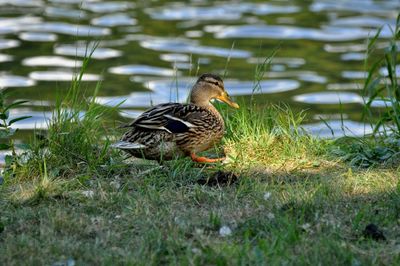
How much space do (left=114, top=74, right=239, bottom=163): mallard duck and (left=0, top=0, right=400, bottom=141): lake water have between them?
3.18m

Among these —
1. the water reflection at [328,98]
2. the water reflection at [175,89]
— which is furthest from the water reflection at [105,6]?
the water reflection at [328,98]

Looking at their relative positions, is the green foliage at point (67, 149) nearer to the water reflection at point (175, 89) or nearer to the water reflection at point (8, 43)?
the water reflection at point (175, 89)

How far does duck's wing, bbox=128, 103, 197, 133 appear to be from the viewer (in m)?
6.64

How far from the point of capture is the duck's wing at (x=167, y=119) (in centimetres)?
664

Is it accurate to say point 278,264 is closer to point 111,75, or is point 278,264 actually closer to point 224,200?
point 224,200

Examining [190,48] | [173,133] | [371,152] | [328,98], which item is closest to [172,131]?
[173,133]

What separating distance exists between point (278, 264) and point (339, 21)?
461 inches

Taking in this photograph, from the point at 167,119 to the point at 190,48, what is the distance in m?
7.44

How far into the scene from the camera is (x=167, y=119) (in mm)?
6691

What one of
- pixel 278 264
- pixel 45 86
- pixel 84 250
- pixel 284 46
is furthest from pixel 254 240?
pixel 284 46

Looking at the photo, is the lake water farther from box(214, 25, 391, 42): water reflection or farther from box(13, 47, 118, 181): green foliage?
box(13, 47, 118, 181): green foliage

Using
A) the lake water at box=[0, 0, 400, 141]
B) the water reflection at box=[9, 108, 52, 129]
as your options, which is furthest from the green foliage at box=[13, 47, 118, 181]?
the water reflection at box=[9, 108, 52, 129]

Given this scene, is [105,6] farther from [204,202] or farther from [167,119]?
[204,202]

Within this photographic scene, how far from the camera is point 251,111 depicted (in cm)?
736
